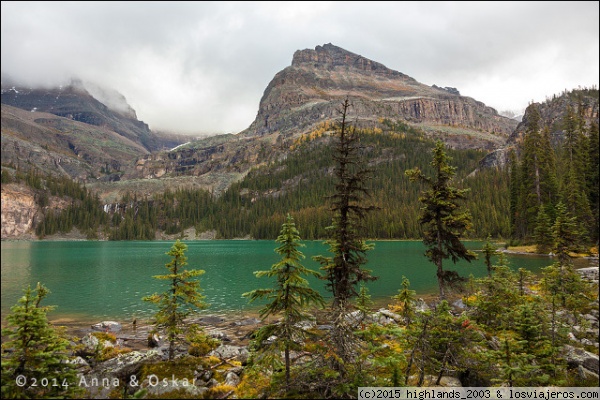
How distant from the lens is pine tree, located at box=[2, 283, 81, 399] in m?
9.39

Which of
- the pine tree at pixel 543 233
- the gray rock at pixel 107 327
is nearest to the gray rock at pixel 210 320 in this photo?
the gray rock at pixel 107 327

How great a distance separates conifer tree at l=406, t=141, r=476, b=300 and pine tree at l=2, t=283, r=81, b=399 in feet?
60.1

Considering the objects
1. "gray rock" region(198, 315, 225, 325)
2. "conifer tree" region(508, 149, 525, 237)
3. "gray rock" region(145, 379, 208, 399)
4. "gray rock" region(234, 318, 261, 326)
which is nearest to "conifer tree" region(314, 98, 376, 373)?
"gray rock" region(145, 379, 208, 399)

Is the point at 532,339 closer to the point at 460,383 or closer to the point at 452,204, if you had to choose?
the point at 460,383

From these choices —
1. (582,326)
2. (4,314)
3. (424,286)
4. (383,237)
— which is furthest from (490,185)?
(4,314)

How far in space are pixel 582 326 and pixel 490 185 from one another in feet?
558

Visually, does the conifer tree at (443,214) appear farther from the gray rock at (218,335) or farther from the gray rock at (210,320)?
the gray rock at (210,320)

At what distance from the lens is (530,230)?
83375 millimetres

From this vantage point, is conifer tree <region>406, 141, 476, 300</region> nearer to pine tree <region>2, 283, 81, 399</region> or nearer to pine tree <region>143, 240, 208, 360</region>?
pine tree <region>143, 240, 208, 360</region>

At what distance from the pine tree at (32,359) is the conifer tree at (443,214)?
18.3 m

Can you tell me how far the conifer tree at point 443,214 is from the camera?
19500mm

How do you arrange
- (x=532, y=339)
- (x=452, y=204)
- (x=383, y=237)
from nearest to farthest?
(x=532, y=339) < (x=452, y=204) < (x=383, y=237)

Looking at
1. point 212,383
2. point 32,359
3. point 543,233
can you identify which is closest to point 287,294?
point 212,383

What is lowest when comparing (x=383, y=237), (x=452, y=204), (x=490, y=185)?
(x=383, y=237)
